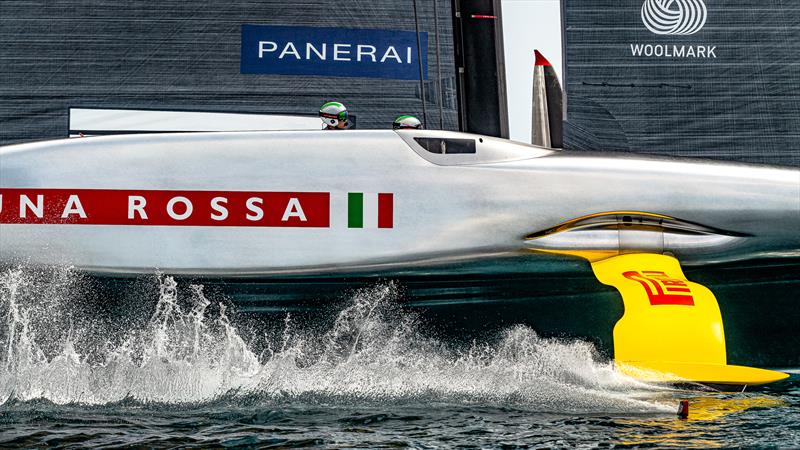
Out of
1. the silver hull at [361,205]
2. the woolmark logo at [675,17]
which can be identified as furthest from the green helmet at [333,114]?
the woolmark logo at [675,17]

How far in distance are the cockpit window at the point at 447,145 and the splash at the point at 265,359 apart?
1.28 ft

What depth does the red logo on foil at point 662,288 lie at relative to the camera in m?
2.37

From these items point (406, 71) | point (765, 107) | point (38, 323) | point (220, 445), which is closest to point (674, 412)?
point (220, 445)

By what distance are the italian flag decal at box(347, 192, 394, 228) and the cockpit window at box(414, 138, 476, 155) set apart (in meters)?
0.18

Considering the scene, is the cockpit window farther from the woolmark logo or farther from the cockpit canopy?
the woolmark logo

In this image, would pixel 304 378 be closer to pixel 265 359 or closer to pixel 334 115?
pixel 265 359

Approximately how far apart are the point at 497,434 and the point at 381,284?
2.01 feet

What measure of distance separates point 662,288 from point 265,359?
101cm

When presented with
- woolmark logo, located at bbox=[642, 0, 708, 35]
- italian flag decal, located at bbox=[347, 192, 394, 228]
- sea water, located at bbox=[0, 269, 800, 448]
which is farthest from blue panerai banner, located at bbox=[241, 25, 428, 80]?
sea water, located at bbox=[0, 269, 800, 448]

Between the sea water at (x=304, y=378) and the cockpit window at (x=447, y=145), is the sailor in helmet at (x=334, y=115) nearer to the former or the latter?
the cockpit window at (x=447, y=145)

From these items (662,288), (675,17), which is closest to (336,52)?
(675,17)

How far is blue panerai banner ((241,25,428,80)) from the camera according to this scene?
4.27 meters

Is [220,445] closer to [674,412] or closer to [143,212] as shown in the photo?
[143,212]

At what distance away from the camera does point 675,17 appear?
4898 mm
